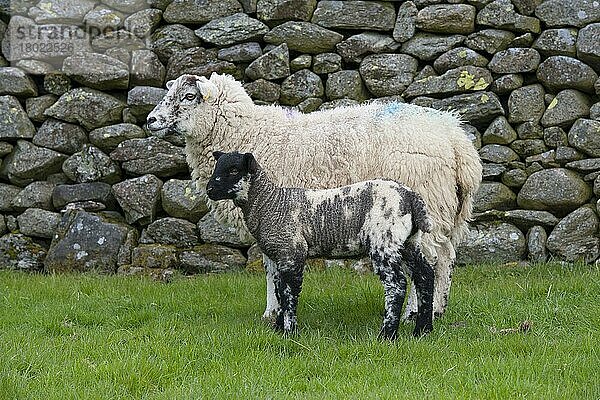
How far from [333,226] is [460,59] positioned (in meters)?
3.96

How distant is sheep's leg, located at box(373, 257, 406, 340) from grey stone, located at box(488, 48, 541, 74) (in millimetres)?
4147

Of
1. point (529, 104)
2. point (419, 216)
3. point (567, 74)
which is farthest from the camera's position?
point (529, 104)

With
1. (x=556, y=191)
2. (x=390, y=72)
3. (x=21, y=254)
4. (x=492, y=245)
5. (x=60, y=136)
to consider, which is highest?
(x=390, y=72)

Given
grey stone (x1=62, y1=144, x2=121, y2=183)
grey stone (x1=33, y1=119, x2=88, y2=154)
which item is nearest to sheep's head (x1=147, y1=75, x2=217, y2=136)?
grey stone (x1=62, y1=144, x2=121, y2=183)

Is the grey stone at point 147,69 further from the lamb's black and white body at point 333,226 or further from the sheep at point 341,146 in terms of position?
the lamb's black and white body at point 333,226

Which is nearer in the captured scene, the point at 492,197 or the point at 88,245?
the point at 492,197

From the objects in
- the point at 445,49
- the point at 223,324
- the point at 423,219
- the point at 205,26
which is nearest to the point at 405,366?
the point at 423,219

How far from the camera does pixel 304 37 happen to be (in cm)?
902

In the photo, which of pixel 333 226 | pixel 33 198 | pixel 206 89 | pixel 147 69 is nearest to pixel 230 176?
pixel 333 226

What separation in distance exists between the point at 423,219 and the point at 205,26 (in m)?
4.95

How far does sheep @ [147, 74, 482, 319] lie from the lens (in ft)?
20.7

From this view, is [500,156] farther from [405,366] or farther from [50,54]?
[50,54]

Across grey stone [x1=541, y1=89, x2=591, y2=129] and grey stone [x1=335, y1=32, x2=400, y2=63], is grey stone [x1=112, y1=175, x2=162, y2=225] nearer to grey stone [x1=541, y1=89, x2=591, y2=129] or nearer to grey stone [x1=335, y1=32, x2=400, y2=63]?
grey stone [x1=335, y1=32, x2=400, y2=63]

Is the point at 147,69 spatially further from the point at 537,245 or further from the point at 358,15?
the point at 537,245
